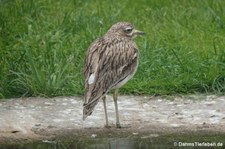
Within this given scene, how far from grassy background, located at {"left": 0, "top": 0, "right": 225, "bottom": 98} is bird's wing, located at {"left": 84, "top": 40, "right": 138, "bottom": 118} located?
923mm

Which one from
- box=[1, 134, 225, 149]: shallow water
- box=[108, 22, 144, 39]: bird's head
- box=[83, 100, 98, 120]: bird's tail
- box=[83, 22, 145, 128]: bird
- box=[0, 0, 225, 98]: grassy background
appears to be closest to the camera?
box=[1, 134, 225, 149]: shallow water

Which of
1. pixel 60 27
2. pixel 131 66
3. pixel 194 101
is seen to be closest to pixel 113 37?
pixel 131 66

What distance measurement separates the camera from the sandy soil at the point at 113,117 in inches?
355

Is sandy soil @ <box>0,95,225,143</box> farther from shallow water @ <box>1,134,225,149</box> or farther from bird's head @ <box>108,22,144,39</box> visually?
bird's head @ <box>108,22,144,39</box>

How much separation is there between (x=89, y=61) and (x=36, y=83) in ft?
3.64

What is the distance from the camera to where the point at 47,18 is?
12.7 meters

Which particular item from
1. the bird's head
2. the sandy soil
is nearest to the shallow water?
the sandy soil

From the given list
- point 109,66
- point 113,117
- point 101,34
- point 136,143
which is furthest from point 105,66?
point 101,34

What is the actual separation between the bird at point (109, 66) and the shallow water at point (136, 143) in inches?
11.5

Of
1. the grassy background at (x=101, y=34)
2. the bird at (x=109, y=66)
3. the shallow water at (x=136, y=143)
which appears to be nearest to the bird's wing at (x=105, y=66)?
the bird at (x=109, y=66)

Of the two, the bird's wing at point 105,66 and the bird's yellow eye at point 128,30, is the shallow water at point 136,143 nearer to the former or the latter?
the bird's wing at point 105,66

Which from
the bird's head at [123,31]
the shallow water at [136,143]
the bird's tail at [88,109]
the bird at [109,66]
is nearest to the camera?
the shallow water at [136,143]

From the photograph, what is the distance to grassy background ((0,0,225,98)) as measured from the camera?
34.0ft

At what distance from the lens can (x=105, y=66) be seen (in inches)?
367
